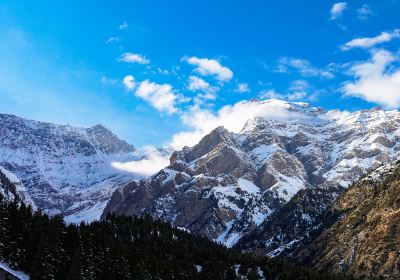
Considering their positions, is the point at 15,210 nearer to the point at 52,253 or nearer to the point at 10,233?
the point at 10,233

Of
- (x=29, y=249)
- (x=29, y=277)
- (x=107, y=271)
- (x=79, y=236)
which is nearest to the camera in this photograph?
(x=29, y=277)

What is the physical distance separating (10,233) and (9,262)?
A: 1349 cm

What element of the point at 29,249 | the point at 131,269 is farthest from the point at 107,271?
the point at 29,249

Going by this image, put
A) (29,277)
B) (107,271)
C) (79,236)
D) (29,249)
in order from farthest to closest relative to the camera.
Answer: (79,236)
(107,271)
(29,249)
(29,277)

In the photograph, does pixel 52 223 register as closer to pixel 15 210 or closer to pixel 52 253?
pixel 15 210

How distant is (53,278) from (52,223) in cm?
3815

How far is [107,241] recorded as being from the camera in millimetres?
199625

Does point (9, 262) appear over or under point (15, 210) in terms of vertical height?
under

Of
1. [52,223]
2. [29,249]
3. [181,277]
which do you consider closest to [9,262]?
[29,249]

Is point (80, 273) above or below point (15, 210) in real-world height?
below

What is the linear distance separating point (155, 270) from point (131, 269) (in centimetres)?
1111

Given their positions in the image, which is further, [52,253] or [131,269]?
[131,269]

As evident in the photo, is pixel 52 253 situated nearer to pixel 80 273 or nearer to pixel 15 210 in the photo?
pixel 80 273

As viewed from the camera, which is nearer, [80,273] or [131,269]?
[80,273]
